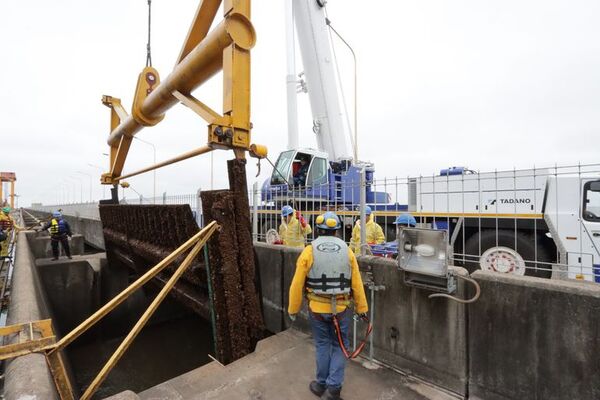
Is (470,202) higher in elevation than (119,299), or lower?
higher

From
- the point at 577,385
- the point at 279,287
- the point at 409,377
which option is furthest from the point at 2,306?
the point at 577,385

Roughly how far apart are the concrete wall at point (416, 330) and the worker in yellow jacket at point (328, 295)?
2.27ft

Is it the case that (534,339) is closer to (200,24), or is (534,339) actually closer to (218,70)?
(218,70)

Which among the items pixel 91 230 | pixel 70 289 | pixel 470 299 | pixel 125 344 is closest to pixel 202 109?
pixel 125 344

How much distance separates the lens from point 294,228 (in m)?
6.14

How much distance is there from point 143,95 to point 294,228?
435cm

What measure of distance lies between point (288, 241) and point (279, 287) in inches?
57.7

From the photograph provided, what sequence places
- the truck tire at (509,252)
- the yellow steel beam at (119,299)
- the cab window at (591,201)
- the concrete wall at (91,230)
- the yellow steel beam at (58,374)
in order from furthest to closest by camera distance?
1. the concrete wall at (91,230)
2. the truck tire at (509,252)
3. the cab window at (591,201)
4. the yellow steel beam at (119,299)
5. the yellow steel beam at (58,374)

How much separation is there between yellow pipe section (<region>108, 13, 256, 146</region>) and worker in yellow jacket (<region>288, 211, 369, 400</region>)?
8.87 feet

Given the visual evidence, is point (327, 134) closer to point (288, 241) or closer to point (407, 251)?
point (288, 241)

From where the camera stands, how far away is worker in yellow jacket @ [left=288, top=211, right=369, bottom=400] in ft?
8.90

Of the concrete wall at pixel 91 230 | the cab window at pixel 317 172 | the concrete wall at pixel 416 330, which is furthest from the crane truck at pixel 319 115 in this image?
the concrete wall at pixel 91 230

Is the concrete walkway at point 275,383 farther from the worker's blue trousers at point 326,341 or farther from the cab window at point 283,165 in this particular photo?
the cab window at point 283,165

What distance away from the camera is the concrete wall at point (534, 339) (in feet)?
7.41
